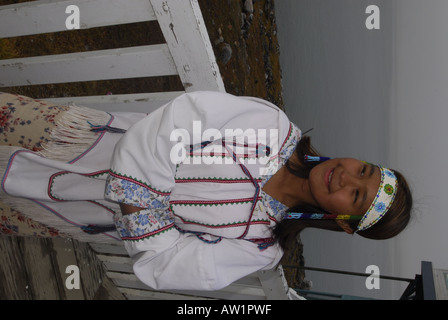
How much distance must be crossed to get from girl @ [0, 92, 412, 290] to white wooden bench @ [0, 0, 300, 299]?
0.39 m

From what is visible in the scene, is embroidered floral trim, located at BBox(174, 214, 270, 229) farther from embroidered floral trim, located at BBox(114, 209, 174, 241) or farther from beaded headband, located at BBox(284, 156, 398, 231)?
beaded headband, located at BBox(284, 156, 398, 231)

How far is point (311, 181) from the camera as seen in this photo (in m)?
1.25

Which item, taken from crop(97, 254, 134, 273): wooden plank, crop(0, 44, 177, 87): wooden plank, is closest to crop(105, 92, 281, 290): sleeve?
crop(0, 44, 177, 87): wooden plank

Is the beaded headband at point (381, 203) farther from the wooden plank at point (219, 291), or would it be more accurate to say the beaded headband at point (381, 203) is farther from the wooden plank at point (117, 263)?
the wooden plank at point (117, 263)

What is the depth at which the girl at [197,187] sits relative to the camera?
112 centimetres

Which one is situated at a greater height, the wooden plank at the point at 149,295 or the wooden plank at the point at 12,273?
the wooden plank at the point at 12,273

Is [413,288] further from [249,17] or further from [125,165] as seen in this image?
[249,17]

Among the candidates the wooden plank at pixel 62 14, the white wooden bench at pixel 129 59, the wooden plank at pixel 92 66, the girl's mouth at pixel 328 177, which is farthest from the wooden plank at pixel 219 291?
the wooden plank at pixel 62 14

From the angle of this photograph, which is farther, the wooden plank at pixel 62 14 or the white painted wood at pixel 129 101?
the white painted wood at pixel 129 101

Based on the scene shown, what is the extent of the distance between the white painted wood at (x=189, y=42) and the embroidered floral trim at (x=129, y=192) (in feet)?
2.13

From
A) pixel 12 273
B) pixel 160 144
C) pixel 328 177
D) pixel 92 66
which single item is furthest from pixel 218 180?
pixel 12 273

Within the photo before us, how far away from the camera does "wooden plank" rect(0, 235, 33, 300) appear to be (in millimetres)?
1652

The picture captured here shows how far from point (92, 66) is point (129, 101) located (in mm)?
235

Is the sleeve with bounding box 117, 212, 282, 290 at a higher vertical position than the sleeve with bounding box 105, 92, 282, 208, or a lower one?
lower
